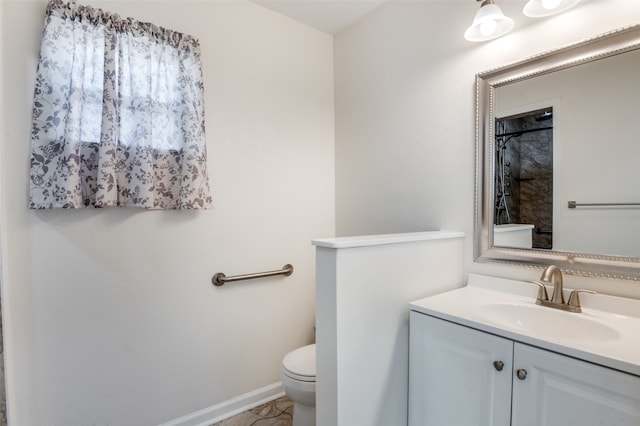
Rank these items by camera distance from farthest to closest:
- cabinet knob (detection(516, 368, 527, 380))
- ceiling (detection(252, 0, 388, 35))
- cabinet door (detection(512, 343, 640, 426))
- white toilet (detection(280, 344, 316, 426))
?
ceiling (detection(252, 0, 388, 35)) < white toilet (detection(280, 344, 316, 426)) < cabinet knob (detection(516, 368, 527, 380)) < cabinet door (detection(512, 343, 640, 426))

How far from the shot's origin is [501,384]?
1.05 m

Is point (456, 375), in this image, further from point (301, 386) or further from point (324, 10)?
point (324, 10)

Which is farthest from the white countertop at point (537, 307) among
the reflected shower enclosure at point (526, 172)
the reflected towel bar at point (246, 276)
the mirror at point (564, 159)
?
the reflected towel bar at point (246, 276)

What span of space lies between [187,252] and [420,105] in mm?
1610

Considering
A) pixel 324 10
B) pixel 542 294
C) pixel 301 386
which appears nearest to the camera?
pixel 542 294

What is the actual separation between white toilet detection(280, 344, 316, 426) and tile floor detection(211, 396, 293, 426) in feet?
0.97

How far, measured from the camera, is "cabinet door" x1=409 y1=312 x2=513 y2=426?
1.06 meters

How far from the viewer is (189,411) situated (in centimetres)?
180

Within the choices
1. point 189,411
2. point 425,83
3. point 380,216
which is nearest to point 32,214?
point 189,411

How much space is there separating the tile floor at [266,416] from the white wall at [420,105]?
49.2 inches

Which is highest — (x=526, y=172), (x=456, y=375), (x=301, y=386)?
(x=526, y=172)

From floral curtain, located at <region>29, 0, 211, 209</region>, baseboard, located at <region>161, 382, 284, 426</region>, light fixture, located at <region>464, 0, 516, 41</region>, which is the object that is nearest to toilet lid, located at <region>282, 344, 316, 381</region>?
baseboard, located at <region>161, 382, 284, 426</region>

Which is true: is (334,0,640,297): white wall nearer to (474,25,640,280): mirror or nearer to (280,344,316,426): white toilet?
(474,25,640,280): mirror

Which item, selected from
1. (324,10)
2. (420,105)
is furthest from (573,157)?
(324,10)
